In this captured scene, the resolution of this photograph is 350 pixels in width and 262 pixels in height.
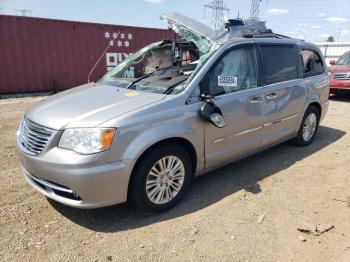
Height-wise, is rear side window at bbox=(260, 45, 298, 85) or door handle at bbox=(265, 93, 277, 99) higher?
rear side window at bbox=(260, 45, 298, 85)

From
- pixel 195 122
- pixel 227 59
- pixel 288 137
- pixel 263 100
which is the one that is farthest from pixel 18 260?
pixel 288 137

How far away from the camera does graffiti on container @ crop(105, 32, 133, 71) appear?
516 inches

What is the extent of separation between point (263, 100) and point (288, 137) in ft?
3.86

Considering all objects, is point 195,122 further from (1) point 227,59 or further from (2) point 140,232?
(2) point 140,232

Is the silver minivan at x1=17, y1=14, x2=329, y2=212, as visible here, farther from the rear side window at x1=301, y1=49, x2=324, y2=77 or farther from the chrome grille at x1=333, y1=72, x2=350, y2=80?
the chrome grille at x1=333, y1=72, x2=350, y2=80

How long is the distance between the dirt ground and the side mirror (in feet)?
2.89

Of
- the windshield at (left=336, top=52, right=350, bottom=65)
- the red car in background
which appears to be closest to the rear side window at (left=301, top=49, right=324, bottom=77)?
the red car in background

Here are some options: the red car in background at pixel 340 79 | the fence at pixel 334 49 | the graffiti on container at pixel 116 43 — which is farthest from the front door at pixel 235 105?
the fence at pixel 334 49

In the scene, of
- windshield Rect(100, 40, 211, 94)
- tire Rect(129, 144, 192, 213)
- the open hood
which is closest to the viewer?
tire Rect(129, 144, 192, 213)

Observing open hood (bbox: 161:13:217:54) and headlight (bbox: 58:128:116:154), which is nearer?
headlight (bbox: 58:128:116:154)

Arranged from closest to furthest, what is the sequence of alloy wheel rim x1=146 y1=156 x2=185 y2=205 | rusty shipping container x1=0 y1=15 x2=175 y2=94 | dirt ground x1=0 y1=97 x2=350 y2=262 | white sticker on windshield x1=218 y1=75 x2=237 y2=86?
1. dirt ground x1=0 y1=97 x2=350 y2=262
2. alloy wheel rim x1=146 y1=156 x2=185 y2=205
3. white sticker on windshield x1=218 y1=75 x2=237 y2=86
4. rusty shipping container x1=0 y1=15 x2=175 y2=94

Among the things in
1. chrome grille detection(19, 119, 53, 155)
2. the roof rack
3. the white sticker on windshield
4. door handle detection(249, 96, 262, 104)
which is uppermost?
the roof rack

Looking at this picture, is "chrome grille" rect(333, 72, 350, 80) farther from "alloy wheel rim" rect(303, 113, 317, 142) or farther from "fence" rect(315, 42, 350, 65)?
"fence" rect(315, 42, 350, 65)

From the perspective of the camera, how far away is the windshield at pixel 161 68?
3.73 meters
